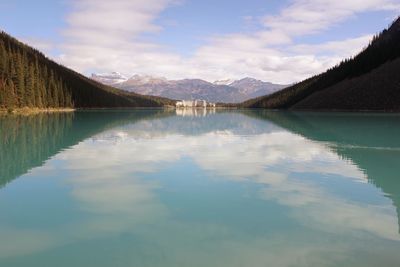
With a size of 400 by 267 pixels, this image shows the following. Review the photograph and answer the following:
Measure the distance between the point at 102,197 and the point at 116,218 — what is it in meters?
3.95

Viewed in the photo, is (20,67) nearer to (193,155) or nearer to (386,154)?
(193,155)

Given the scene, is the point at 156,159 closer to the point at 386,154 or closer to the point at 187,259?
the point at 386,154

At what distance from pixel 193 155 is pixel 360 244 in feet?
76.6

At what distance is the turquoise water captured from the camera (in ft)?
39.7

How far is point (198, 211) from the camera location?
672 inches

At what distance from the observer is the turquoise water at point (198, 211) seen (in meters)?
12.1

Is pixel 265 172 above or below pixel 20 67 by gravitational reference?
below

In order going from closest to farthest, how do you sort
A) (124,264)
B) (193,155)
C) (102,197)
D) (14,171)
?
(124,264) < (102,197) < (14,171) < (193,155)

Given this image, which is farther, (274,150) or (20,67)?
(20,67)

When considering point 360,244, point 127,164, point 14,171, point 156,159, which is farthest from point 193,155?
point 360,244

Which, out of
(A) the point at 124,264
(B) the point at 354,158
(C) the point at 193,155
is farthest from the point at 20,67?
(A) the point at 124,264

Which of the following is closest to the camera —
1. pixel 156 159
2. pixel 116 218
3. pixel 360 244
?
pixel 360 244

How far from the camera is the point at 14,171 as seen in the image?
2633 cm

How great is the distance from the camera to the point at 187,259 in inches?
457
